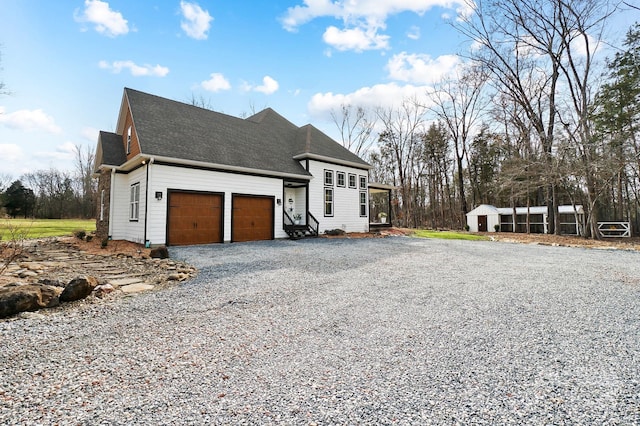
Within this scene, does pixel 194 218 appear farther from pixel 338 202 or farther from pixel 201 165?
pixel 338 202

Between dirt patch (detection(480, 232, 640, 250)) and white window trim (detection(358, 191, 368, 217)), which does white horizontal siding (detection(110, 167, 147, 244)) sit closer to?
white window trim (detection(358, 191, 368, 217))

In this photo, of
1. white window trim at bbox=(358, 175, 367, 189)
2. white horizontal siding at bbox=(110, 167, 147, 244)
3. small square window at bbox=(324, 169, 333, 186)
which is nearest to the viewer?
white horizontal siding at bbox=(110, 167, 147, 244)

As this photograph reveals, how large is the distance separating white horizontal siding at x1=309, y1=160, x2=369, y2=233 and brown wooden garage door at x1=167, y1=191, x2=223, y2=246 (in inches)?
190

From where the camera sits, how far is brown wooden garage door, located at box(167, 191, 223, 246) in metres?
10.8

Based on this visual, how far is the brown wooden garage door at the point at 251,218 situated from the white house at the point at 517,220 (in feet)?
61.7

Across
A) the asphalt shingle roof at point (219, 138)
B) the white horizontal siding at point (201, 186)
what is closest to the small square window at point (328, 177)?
the asphalt shingle roof at point (219, 138)

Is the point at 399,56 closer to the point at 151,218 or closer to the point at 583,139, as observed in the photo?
the point at 583,139

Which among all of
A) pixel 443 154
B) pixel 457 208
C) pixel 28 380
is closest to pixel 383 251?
pixel 28 380

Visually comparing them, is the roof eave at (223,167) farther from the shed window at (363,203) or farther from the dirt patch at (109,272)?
the shed window at (363,203)

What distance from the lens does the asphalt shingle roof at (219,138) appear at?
11.4 meters

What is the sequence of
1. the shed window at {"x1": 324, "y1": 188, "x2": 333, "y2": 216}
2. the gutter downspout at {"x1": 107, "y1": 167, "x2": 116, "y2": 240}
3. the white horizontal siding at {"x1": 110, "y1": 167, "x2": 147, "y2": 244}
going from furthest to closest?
the shed window at {"x1": 324, "y1": 188, "x2": 333, "y2": 216} < the gutter downspout at {"x1": 107, "y1": 167, "x2": 116, "y2": 240} < the white horizontal siding at {"x1": 110, "y1": 167, "x2": 147, "y2": 244}

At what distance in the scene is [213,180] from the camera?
1166 centimetres

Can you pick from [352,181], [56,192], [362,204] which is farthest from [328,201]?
[56,192]

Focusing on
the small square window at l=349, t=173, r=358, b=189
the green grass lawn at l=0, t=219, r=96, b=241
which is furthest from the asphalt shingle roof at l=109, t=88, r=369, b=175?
the green grass lawn at l=0, t=219, r=96, b=241
